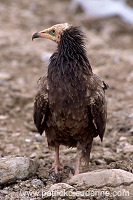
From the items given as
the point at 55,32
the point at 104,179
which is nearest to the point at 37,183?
the point at 104,179

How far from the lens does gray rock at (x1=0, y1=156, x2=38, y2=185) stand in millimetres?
5004

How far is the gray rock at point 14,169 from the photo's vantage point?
197 inches

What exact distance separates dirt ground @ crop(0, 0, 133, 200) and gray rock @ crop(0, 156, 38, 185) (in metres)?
0.10

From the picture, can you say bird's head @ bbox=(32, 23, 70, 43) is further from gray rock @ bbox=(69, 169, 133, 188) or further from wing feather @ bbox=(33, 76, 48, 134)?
gray rock @ bbox=(69, 169, 133, 188)

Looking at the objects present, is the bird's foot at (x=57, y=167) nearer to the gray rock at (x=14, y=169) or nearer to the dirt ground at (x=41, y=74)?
the dirt ground at (x=41, y=74)

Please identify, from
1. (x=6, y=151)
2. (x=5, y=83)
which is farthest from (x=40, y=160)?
(x=5, y=83)

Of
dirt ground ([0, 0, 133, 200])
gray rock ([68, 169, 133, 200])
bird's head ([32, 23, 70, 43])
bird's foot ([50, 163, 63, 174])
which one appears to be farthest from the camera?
dirt ground ([0, 0, 133, 200])

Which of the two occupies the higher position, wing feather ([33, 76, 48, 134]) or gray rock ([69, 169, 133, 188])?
wing feather ([33, 76, 48, 134])

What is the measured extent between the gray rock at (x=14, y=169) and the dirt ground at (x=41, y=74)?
10 centimetres

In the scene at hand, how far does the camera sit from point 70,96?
515 cm

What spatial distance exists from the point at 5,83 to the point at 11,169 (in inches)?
189

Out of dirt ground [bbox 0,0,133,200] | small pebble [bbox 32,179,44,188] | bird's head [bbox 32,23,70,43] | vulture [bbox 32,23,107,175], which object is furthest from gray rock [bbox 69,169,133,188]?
bird's head [bbox 32,23,70,43]

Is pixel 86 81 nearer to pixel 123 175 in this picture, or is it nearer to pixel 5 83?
pixel 123 175

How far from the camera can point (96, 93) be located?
17.5 ft
